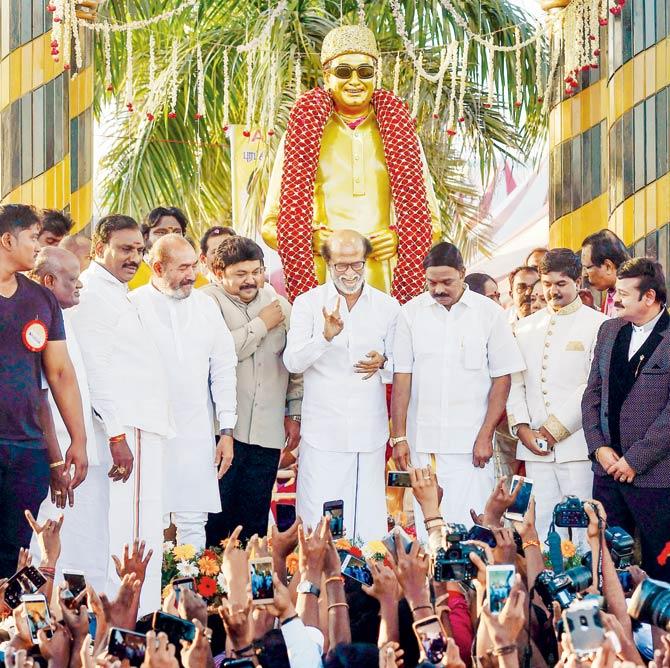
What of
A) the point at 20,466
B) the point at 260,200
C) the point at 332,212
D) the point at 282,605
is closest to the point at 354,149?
the point at 332,212

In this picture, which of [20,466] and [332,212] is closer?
[20,466]

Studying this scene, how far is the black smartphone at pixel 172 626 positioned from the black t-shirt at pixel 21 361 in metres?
2.04

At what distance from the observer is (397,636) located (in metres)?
3.55

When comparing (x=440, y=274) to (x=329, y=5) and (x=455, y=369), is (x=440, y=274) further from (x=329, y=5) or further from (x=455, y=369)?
(x=329, y=5)

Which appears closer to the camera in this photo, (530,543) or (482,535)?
(482,535)

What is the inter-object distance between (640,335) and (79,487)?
2.48m

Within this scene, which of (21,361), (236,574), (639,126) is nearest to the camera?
(236,574)

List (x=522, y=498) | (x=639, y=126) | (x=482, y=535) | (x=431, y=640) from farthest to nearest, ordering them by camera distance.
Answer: (x=639, y=126)
(x=522, y=498)
(x=482, y=535)
(x=431, y=640)

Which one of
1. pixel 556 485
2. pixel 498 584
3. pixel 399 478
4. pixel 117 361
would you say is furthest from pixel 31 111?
pixel 498 584

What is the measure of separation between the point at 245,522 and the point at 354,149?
2132mm

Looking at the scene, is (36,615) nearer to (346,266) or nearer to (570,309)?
(346,266)

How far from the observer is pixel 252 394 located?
6.67m

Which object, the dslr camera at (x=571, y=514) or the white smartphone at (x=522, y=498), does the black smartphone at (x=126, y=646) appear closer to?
the white smartphone at (x=522, y=498)

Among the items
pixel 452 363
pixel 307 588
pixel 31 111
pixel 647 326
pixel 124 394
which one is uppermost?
pixel 31 111
